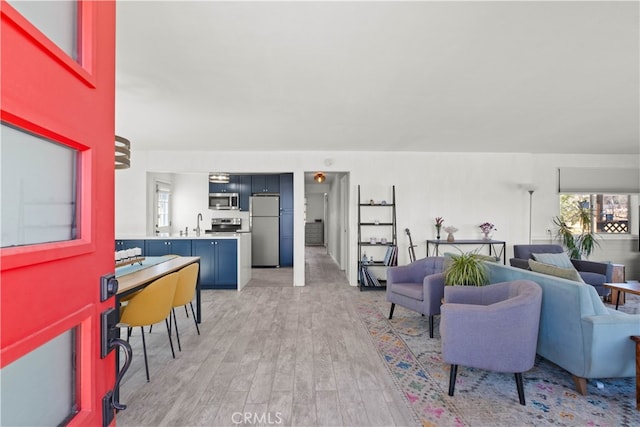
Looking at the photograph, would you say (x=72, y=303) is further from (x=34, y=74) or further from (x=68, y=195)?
(x=34, y=74)

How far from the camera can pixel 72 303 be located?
2.31 ft

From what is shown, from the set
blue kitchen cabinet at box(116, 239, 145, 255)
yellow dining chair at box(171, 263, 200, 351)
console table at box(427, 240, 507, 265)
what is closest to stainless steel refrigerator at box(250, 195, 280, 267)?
blue kitchen cabinet at box(116, 239, 145, 255)

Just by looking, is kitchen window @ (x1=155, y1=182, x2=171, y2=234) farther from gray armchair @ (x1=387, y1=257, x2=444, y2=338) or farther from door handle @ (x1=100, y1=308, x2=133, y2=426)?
door handle @ (x1=100, y1=308, x2=133, y2=426)

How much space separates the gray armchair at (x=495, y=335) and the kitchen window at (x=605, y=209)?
17.9 feet

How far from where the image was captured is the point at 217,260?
5594 mm

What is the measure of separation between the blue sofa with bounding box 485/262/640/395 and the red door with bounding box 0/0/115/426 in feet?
9.35

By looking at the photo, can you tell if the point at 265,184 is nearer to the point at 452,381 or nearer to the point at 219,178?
the point at 219,178

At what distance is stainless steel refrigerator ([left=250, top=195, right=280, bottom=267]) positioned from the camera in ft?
26.3

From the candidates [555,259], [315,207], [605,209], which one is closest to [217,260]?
[555,259]

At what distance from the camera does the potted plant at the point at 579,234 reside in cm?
602

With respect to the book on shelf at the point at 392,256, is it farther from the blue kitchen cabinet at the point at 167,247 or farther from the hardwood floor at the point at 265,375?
the blue kitchen cabinet at the point at 167,247

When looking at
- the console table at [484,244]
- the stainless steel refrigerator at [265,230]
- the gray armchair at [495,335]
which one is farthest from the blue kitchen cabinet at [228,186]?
the gray armchair at [495,335]

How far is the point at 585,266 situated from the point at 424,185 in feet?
9.40

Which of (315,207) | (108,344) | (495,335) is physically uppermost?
(315,207)
